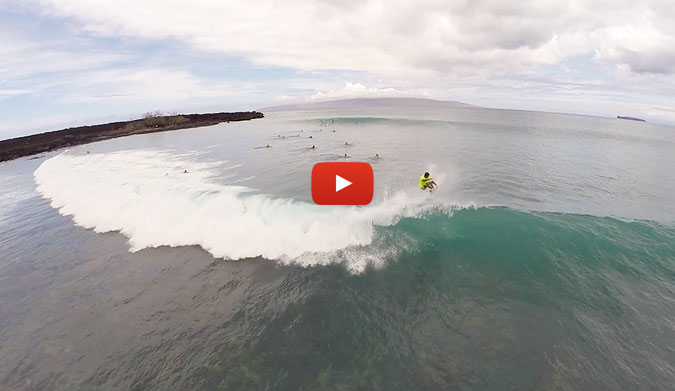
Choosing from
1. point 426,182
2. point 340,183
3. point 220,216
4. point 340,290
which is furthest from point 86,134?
point 340,183

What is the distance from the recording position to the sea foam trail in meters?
21.1

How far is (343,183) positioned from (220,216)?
51.6ft

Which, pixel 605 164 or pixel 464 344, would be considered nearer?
pixel 464 344

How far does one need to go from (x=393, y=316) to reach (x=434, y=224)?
37.4 ft

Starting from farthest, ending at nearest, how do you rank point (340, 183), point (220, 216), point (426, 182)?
point (426, 182) → point (220, 216) → point (340, 183)

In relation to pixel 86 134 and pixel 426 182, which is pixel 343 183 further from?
pixel 86 134

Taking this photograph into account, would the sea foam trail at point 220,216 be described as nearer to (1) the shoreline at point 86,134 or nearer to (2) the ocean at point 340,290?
(2) the ocean at point 340,290

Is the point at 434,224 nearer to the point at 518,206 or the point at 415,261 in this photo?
the point at 415,261

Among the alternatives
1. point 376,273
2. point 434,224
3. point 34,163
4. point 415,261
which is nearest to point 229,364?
point 376,273

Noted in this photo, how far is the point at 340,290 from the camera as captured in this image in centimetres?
1659

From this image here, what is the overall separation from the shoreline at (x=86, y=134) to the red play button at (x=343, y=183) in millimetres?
108778

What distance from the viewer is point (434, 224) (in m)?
23.9

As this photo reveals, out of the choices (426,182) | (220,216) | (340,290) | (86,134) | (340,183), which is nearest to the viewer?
(340,183)

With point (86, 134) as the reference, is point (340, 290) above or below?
below
